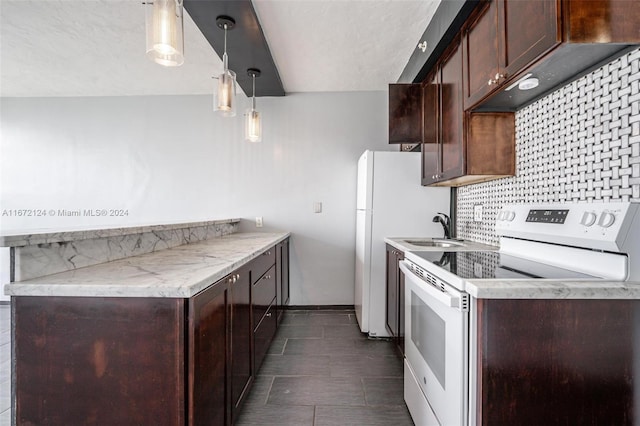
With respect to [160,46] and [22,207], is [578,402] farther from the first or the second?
[22,207]

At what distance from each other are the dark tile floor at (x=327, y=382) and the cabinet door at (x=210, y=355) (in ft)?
1.61

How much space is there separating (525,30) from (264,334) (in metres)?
2.19

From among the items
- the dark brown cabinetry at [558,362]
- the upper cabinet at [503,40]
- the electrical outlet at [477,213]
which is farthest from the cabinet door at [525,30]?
the electrical outlet at [477,213]

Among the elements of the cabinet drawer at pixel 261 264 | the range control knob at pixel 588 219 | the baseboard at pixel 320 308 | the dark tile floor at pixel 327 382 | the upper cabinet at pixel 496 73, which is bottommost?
the dark tile floor at pixel 327 382

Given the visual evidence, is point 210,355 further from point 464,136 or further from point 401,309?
point 464,136

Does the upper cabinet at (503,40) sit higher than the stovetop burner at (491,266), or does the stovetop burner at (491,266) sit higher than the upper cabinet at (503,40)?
the upper cabinet at (503,40)

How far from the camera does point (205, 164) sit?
3.45 metres

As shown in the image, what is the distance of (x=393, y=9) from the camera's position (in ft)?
6.72

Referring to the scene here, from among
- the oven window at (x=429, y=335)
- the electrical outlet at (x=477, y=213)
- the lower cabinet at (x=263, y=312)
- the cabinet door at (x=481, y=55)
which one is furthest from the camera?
the electrical outlet at (x=477, y=213)

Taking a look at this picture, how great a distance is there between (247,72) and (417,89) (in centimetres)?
Answer: 149

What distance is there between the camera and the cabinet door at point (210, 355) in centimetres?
103

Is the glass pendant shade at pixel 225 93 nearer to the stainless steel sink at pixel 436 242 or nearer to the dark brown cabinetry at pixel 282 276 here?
the dark brown cabinetry at pixel 282 276

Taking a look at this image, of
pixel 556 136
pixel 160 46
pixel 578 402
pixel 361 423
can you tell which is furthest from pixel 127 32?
pixel 578 402

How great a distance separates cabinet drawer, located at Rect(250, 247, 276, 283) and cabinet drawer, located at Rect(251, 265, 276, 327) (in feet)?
0.12
